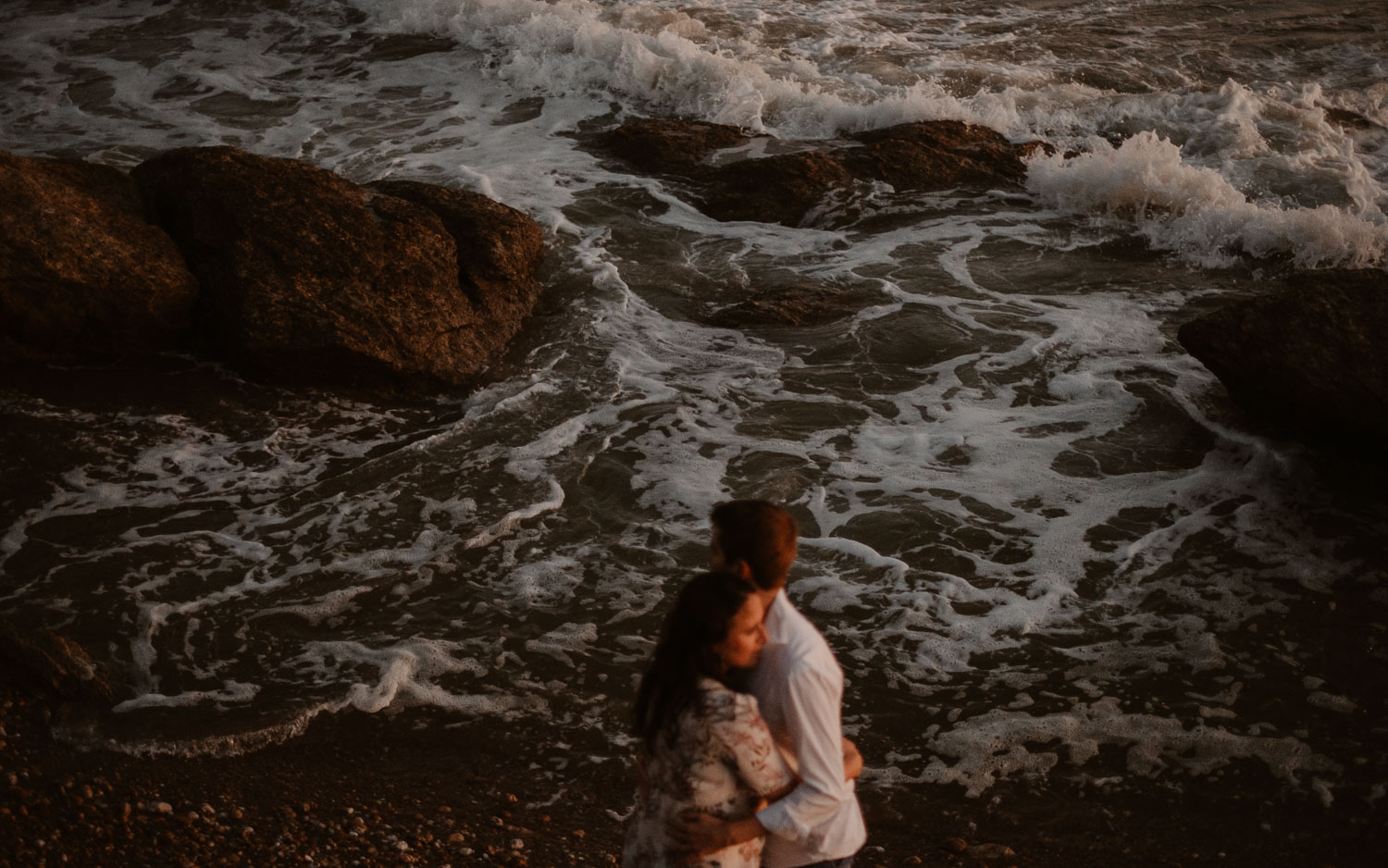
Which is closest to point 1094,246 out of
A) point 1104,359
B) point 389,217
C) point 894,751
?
point 1104,359

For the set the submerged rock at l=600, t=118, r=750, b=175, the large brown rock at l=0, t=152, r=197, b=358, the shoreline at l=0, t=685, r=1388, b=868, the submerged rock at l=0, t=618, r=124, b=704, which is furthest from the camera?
the submerged rock at l=600, t=118, r=750, b=175

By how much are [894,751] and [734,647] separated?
107 inches

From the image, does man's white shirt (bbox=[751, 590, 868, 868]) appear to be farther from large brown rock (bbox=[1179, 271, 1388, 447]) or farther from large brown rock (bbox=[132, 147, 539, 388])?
large brown rock (bbox=[132, 147, 539, 388])

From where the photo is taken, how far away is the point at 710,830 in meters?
2.81

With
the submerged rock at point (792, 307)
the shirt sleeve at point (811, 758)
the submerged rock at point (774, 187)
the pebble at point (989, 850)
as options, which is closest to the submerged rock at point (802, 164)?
the submerged rock at point (774, 187)

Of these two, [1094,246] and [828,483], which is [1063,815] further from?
[1094,246]

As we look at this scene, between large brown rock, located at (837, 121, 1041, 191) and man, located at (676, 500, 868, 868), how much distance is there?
9.52 meters

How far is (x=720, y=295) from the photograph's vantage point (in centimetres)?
986

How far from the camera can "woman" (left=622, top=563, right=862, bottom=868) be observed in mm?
2756

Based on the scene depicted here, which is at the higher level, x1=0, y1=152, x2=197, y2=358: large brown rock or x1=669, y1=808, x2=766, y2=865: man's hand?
x1=669, y1=808, x2=766, y2=865: man's hand

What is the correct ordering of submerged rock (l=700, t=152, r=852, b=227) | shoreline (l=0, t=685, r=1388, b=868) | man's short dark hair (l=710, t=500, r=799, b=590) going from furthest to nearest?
submerged rock (l=700, t=152, r=852, b=227) < shoreline (l=0, t=685, r=1388, b=868) < man's short dark hair (l=710, t=500, r=799, b=590)

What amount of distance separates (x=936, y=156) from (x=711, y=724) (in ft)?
34.2

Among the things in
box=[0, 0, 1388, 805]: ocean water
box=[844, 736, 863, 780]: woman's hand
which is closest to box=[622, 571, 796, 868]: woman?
box=[844, 736, 863, 780]: woman's hand

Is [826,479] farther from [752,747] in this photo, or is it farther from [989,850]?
[752,747]
